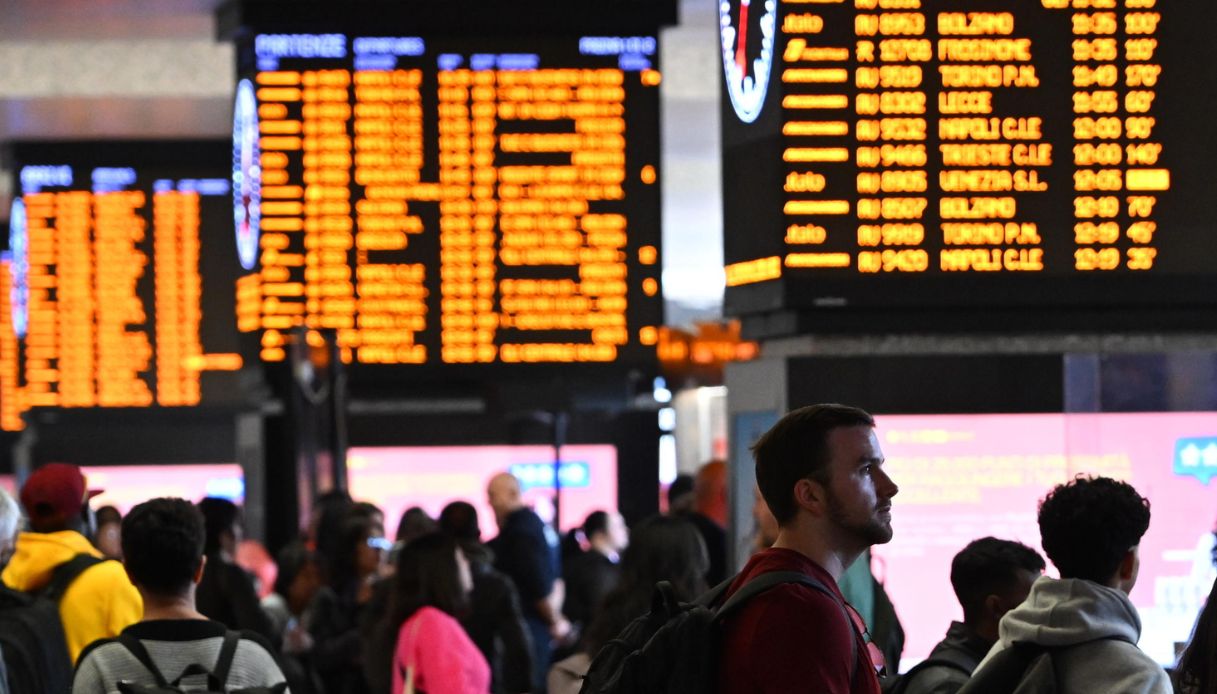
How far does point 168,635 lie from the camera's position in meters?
3.83

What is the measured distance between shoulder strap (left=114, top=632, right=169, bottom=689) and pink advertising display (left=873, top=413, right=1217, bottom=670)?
117 inches

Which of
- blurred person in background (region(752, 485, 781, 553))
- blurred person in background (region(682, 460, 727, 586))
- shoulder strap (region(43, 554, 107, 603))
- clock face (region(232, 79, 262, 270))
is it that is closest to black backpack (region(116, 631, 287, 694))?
→ shoulder strap (region(43, 554, 107, 603))

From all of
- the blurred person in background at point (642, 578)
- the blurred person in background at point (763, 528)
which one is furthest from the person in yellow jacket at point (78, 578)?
the blurred person in background at point (763, 528)

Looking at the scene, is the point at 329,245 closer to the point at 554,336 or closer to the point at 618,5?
Answer: the point at 554,336

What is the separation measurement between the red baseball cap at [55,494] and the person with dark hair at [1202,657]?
300 centimetres

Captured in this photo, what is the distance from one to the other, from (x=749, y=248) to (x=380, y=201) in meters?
4.32

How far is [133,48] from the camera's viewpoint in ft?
45.6

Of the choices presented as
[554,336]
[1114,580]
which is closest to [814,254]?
[1114,580]

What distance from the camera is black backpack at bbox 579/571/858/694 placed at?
8.86 feet

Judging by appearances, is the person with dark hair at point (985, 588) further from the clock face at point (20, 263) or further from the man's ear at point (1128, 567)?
the clock face at point (20, 263)

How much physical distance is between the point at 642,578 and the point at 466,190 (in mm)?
5301

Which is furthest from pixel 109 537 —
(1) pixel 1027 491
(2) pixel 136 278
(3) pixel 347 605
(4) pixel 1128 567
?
(2) pixel 136 278

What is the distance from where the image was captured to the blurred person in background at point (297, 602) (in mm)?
7766

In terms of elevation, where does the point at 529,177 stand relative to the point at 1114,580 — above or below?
above
